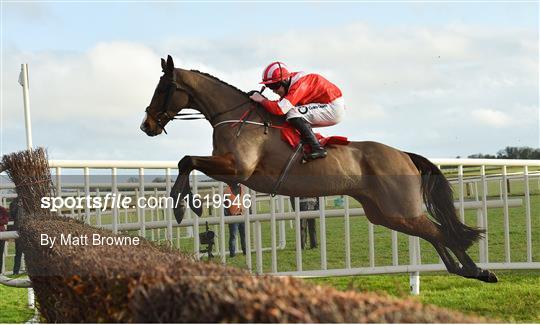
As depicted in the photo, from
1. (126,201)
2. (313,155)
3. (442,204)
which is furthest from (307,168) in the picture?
(126,201)

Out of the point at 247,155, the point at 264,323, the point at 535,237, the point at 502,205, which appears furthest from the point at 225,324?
the point at 535,237

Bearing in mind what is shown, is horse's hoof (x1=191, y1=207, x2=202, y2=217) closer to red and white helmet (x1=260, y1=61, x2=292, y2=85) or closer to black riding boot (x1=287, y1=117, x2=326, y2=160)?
black riding boot (x1=287, y1=117, x2=326, y2=160)

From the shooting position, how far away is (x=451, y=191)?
7.30 meters

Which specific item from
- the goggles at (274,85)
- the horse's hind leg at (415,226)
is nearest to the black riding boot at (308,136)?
the goggles at (274,85)

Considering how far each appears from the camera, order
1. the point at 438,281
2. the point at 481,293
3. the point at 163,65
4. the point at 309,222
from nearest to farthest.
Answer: the point at 163,65 → the point at 481,293 → the point at 438,281 → the point at 309,222

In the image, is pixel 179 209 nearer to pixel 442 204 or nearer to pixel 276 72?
pixel 276 72

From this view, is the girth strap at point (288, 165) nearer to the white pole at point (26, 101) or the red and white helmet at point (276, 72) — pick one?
the red and white helmet at point (276, 72)

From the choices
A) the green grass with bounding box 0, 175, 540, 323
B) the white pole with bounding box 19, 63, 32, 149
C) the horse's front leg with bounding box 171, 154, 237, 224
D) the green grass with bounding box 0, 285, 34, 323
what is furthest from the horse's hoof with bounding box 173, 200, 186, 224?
the green grass with bounding box 0, 285, 34, 323

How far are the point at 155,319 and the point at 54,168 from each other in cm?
487

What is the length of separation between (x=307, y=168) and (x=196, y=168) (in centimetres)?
91

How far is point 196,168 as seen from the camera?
599 cm

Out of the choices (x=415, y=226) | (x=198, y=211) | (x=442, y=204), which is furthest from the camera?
(x=442, y=204)

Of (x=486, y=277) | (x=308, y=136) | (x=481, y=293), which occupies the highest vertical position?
(x=308, y=136)

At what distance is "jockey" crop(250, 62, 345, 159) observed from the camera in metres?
6.22
